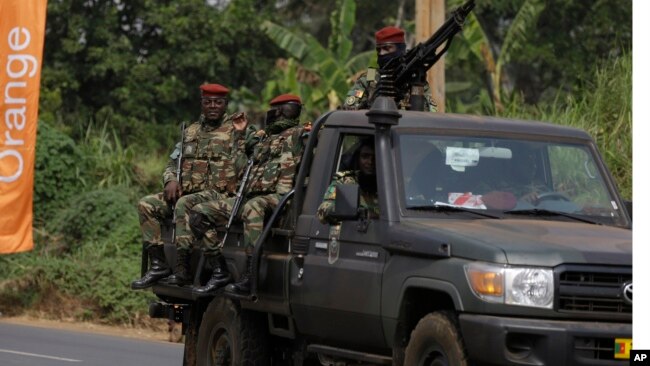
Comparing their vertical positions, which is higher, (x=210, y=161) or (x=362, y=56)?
(x=362, y=56)

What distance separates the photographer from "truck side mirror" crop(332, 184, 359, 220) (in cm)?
838

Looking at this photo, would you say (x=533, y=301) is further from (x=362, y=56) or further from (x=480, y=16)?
(x=480, y=16)

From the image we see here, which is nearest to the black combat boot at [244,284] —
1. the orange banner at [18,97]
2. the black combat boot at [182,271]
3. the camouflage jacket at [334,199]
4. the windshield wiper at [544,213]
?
the camouflage jacket at [334,199]

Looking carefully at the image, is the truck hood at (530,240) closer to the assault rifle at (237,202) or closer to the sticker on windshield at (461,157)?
the sticker on windshield at (461,157)

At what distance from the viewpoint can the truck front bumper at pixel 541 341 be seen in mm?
7180

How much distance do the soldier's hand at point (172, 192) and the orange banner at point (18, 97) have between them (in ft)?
29.6

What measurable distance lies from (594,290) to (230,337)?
12.2 feet

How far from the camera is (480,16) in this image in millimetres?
40000

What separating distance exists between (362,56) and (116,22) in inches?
274

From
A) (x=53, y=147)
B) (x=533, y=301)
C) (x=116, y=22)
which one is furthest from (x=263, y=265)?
(x=116, y=22)

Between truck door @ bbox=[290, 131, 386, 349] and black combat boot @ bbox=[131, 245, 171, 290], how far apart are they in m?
2.43

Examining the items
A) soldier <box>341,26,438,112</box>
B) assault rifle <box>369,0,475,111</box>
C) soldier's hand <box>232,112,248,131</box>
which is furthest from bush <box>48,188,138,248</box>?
assault rifle <box>369,0,475,111</box>

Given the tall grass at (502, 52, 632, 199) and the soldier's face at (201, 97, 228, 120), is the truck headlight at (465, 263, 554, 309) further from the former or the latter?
the tall grass at (502, 52, 632, 199)

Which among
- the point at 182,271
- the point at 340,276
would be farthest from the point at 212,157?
the point at 340,276
